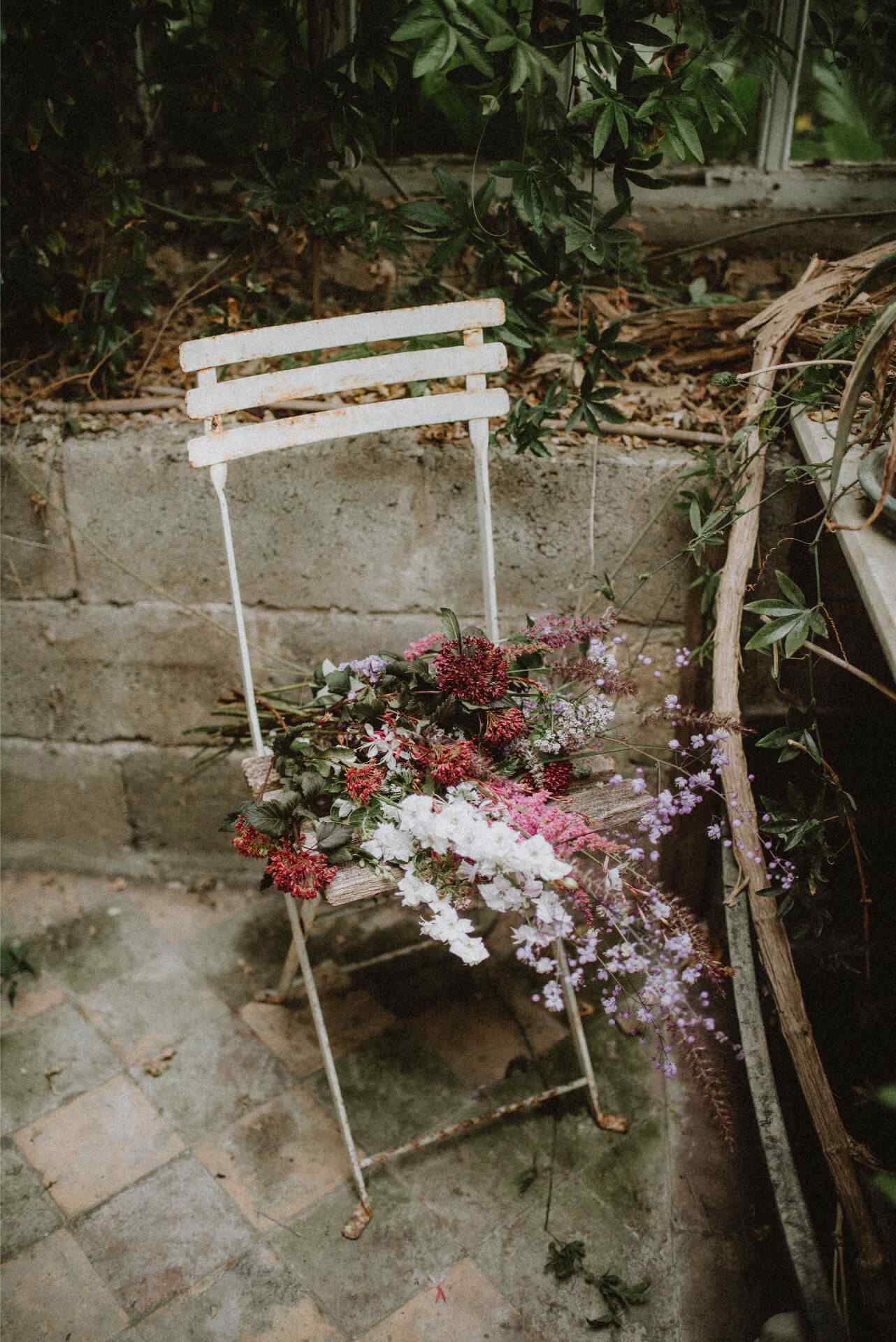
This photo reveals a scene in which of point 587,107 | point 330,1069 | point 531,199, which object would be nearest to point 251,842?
point 330,1069

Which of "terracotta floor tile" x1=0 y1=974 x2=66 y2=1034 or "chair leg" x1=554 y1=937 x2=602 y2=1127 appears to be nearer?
"chair leg" x1=554 y1=937 x2=602 y2=1127

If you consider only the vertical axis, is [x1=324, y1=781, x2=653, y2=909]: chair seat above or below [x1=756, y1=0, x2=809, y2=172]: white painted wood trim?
Answer: below

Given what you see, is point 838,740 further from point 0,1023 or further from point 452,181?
point 0,1023

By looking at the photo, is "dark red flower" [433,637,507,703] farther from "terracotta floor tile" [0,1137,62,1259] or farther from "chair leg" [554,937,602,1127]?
"terracotta floor tile" [0,1137,62,1259]

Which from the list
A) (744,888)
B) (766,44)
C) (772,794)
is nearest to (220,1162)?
(744,888)

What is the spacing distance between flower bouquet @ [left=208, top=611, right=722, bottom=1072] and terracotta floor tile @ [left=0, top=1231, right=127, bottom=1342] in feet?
2.82

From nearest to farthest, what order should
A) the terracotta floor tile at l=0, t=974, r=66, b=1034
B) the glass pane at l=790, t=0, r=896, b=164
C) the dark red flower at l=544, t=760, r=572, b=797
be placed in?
the dark red flower at l=544, t=760, r=572, b=797
the terracotta floor tile at l=0, t=974, r=66, b=1034
the glass pane at l=790, t=0, r=896, b=164

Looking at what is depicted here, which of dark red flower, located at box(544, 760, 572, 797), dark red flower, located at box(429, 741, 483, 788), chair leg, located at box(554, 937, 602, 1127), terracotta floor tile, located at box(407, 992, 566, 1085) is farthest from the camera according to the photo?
terracotta floor tile, located at box(407, 992, 566, 1085)

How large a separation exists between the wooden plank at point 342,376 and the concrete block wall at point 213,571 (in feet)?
1.07

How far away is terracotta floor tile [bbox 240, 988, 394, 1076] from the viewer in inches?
87.4

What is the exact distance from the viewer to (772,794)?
2160 mm

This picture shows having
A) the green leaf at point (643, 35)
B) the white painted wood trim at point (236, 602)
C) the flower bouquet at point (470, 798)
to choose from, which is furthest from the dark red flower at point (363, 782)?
the green leaf at point (643, 35)

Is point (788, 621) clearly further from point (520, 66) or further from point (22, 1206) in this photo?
point (22, 1206)

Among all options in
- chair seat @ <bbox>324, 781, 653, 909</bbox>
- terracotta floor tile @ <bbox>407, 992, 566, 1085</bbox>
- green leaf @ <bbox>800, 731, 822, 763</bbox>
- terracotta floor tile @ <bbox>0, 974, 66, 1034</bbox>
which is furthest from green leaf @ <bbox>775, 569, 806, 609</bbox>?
terracotta floor tile @ <bbox>0, 974, 66, 1034</bbox>
